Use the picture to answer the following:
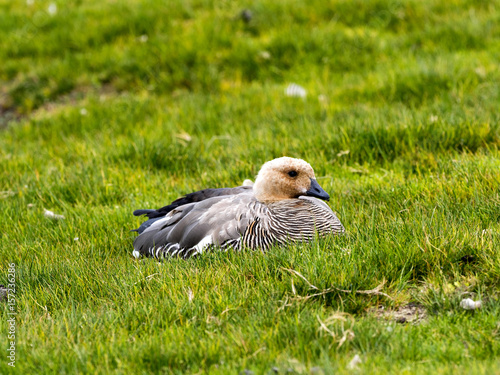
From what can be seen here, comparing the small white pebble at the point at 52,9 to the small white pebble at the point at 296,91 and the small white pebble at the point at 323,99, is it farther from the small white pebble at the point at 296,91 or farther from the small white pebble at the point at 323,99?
the small white pebble at the point at 323,99

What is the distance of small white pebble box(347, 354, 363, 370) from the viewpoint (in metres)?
2.62

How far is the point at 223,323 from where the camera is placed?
10.1 ft

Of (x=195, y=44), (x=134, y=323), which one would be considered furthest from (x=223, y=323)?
(x=195, y=44)

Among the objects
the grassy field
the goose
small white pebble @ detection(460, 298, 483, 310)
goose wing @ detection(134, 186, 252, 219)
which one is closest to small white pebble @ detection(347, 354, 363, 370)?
the grassy field

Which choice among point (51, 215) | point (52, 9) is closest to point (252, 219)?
point (51, 215)

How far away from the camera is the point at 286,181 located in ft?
14.3

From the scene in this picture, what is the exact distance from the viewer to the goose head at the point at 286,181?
430cm

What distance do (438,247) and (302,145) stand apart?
8.41 ft

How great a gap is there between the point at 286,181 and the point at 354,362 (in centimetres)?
189

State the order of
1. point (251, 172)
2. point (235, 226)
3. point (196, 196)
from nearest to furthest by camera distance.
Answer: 1. point (235, 226)
2. point (196, 196)
3. point (251, 172)

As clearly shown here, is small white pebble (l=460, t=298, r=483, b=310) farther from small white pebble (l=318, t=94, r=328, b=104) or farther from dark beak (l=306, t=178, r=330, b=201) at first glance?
small white pebble (l=318, t=94, r=328, b=104)

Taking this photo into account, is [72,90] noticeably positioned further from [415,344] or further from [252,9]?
[415,344]

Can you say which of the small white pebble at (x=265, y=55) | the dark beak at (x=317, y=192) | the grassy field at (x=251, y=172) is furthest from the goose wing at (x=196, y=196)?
the small white pebble at (x=265, y=55)

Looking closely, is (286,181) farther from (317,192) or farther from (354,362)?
(354,362)
